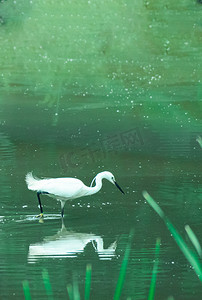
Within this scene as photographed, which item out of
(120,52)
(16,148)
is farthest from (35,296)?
(120,52)

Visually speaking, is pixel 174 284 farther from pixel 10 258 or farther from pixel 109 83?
pixel 109 83

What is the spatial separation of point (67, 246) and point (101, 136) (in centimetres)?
613

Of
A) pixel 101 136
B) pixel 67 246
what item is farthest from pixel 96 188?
pixel 101 136

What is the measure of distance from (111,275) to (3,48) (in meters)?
11.1

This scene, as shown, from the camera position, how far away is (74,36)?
1530cm

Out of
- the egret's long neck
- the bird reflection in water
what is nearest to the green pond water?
the bird reflection in water

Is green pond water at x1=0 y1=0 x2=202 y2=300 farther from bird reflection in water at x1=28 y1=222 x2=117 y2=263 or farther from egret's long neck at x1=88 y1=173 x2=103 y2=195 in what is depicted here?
egret's long neck at x1=88 y1=173 x2=103 y2=195

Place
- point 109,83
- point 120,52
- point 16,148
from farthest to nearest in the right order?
point 120,52, point 109,83, point 16,148

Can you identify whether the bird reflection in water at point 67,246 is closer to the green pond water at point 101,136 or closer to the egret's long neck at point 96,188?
the green pond water at point 101,136

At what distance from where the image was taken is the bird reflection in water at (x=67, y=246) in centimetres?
511

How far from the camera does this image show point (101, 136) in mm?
11430

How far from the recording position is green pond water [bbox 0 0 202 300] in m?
4.88

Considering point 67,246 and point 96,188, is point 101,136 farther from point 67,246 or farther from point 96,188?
point 67,246

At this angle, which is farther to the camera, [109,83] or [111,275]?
[109,83]
